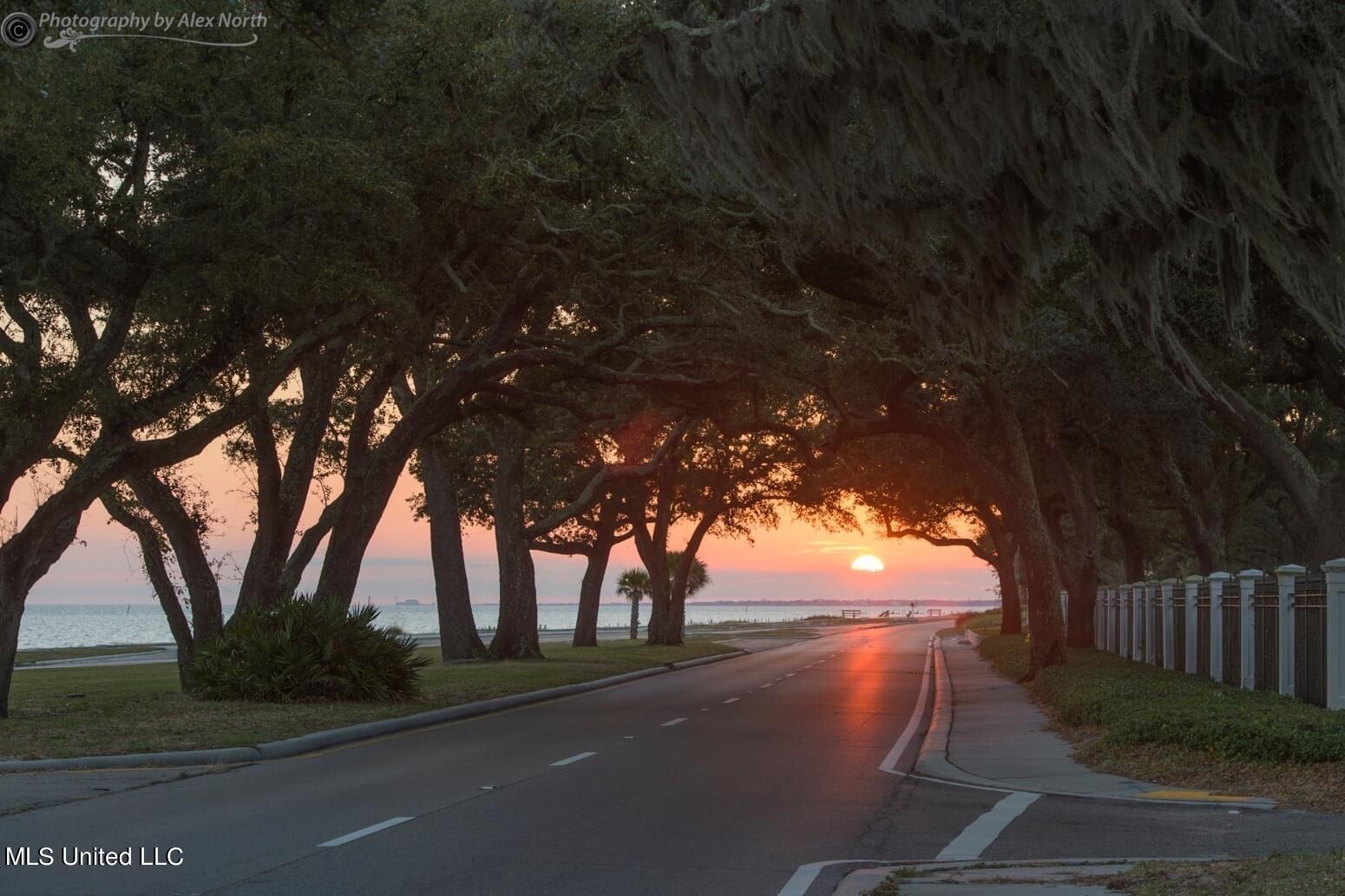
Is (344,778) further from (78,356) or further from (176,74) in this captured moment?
(78,356)

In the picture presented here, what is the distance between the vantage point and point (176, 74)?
18.3m

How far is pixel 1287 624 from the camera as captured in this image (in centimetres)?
1802

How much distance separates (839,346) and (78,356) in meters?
13.1

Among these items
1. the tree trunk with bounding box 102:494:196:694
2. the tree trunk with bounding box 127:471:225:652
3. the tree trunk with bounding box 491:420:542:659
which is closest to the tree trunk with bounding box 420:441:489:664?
the tree trunk with bounding box 491:420:542:659

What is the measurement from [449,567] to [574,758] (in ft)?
76.6

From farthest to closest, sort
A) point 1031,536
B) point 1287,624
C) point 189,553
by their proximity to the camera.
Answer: point 1031,536 → point 189,553 → point 1287,624

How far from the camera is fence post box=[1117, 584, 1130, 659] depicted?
109 ft

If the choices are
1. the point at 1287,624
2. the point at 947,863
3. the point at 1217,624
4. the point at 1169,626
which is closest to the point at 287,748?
the point at 947,863

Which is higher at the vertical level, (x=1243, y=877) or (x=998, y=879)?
(x=1243, y=877)

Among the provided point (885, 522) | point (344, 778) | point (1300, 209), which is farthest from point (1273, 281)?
point (885, 522)

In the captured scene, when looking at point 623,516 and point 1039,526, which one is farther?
point 623,516

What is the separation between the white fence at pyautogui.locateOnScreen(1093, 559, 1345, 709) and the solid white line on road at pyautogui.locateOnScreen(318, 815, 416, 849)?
10395 millimetres

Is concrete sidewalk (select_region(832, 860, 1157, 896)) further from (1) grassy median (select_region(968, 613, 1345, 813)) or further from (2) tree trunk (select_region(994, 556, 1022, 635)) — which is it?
(2) tree trunk (select_region(994, 556, 1022, 635))

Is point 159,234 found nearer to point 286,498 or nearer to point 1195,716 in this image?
point 286,498
